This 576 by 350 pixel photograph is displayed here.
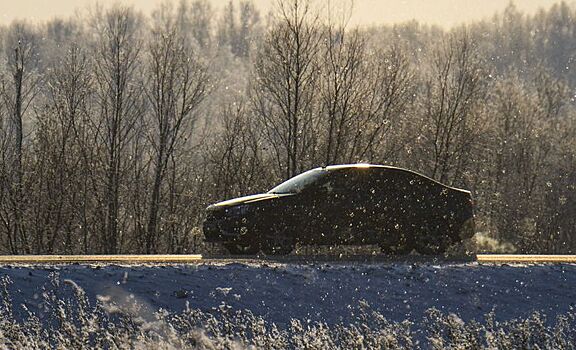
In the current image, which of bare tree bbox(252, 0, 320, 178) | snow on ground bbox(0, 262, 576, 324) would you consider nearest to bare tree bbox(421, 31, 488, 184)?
bare tree bbox(252, 0, 320, 178)

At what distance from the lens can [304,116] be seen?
43125mm

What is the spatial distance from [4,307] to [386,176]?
8.24 metres

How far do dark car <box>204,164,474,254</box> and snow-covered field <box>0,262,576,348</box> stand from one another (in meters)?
1.70

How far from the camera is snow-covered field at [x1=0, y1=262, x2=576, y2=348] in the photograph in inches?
515

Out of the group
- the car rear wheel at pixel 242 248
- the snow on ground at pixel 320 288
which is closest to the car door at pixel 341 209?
the car rear wheel at pixel 242 248

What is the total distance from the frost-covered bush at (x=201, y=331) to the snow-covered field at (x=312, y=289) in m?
0.11

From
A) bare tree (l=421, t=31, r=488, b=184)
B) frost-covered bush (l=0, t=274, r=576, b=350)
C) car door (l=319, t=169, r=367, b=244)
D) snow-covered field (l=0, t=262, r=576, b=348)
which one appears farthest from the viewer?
bare tree (l=421, t=31, r=488, b=184)

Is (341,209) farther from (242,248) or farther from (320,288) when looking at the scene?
(320,288)

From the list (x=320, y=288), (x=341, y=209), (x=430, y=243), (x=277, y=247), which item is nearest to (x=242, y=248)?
(x=277, y=247)

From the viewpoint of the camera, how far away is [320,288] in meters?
14.4

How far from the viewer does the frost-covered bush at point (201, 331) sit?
453 inches

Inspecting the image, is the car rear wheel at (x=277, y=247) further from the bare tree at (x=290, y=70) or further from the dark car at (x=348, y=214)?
the bare tree at (x=290, y=70)

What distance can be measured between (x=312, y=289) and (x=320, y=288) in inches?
5.3

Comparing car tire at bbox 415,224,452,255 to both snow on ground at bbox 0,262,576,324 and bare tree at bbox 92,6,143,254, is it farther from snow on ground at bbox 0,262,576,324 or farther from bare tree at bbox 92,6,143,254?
bare tree at bbox 92,6,143,254
